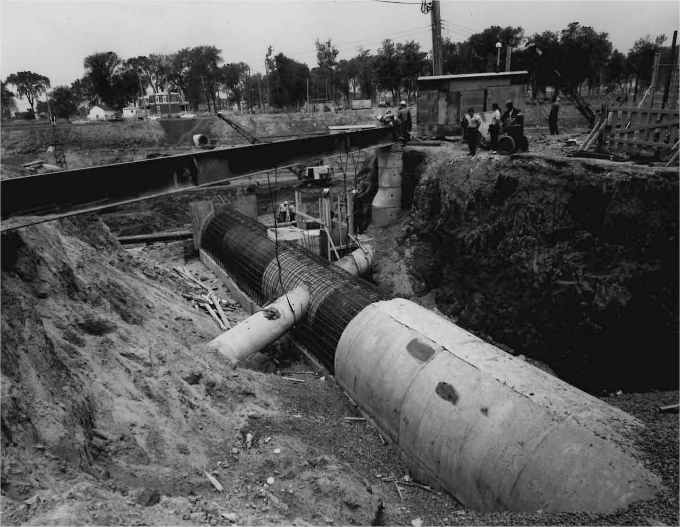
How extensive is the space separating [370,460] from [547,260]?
7902 mm

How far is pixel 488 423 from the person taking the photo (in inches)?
303

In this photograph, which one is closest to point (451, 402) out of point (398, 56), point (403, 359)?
point (403, 359)

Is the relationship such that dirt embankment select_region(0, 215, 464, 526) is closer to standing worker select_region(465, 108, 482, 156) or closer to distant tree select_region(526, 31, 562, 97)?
standing worker select_region(465, 108, 482, 156)

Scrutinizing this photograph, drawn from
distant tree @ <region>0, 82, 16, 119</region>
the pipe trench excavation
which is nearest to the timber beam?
the pipe trench excavation

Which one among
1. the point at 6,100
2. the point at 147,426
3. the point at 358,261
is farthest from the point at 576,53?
the point at 6,100

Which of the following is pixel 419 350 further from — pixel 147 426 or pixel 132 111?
pixel 132 111

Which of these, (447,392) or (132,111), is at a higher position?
(132,111)

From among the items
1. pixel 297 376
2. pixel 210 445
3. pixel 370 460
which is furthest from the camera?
pixel 297 376

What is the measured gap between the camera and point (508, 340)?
1419cm

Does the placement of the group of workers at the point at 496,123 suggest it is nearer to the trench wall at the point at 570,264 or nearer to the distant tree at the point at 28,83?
the trench wall at the point at 570,264

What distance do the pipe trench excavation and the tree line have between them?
2369 centimetres

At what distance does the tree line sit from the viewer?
125 feet

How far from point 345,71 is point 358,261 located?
67.7 meters

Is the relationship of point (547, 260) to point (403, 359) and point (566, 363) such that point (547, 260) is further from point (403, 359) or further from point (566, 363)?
point (403, 359)
